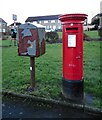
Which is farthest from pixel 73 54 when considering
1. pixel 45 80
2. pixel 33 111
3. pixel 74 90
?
pixel 45 80

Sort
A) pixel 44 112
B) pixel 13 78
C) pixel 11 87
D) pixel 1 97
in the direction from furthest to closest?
pixel 13 78 → pixel 11 87 → pixel 1 97 → pixel 44 112

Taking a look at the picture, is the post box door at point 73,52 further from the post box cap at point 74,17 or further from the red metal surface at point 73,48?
the post box cap at point 74,17

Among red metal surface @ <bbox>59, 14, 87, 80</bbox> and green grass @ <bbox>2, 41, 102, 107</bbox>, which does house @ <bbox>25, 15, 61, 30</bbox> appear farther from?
red metal surface @ <bbox>59, 14, 87, 80</bbox>

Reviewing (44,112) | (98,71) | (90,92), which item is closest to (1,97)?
(44,112)

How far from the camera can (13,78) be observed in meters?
7.28

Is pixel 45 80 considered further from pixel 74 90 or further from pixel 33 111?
pixel 33 111

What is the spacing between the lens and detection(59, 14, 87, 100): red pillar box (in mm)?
5324

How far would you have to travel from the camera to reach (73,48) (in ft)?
17.7

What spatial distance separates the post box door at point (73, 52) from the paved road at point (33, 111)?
0.86 m

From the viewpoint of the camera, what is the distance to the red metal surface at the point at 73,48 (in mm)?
5281

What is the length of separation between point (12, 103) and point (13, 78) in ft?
6.61

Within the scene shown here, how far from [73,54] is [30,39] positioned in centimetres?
107

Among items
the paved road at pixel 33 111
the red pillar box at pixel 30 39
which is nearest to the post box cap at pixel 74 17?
the red pillar box at pixel 30 39

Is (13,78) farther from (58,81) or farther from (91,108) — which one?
(91,108)
